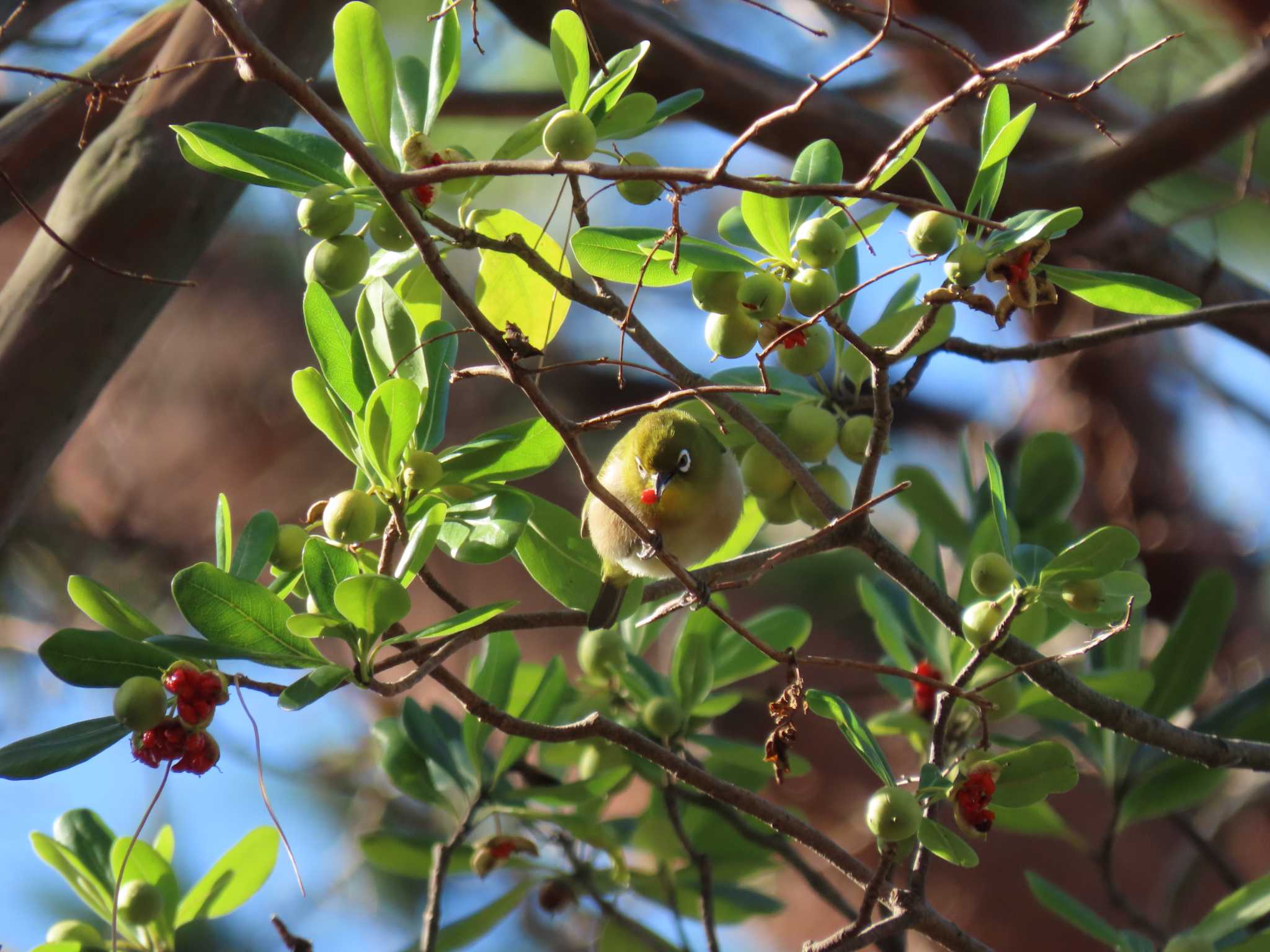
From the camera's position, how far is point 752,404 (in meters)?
1.39

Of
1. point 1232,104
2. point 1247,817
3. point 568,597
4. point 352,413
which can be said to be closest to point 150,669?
point 352,413

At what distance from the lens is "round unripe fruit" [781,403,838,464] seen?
4.34ft

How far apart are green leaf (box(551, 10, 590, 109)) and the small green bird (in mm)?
530

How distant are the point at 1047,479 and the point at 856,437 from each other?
60 centimetres

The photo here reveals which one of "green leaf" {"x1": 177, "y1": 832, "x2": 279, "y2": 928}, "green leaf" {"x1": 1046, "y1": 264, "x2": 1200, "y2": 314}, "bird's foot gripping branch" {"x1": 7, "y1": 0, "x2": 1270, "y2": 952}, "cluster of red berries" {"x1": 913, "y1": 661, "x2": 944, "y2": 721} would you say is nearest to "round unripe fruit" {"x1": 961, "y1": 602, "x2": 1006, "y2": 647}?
"bird's foot gripping branch" {"x1": 7, "y1": 0, "x2": 1270, "y2": 952}

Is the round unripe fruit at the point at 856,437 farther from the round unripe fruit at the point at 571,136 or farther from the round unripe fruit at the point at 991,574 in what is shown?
the round unripe fruit at the point at 571,136

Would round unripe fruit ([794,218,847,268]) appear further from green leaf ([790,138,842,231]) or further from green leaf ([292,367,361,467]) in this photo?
green leaf ([292,367,361,467])

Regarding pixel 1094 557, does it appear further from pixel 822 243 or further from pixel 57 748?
pixel 57 748

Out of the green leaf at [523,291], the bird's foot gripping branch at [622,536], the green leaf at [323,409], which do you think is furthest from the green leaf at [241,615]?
the green leaf at [523,291]

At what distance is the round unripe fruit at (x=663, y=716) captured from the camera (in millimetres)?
1666

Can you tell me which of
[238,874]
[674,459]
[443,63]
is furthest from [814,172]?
[238,874]

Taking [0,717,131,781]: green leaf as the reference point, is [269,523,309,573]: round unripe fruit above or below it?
above

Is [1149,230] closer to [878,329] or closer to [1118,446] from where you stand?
[1118,446]

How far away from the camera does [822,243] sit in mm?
1040
